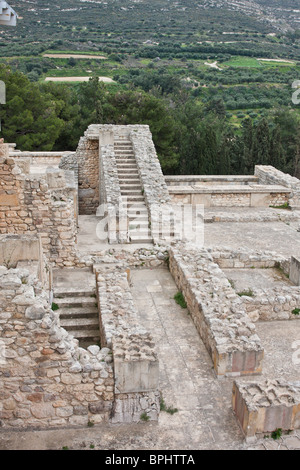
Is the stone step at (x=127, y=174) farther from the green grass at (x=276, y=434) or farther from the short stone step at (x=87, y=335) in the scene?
the green grass at (x=276, y=434)

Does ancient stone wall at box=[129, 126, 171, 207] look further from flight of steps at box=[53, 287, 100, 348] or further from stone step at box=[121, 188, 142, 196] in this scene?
flight of steps at box=[53, 287, 100, 348]

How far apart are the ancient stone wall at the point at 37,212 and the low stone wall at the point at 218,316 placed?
82.9 inches

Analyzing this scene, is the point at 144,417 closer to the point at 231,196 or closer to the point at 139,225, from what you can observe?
the point at 139,225

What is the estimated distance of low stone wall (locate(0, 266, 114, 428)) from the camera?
18.2 feet

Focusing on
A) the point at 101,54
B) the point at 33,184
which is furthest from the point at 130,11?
the point at 33,184

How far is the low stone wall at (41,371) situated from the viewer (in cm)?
555

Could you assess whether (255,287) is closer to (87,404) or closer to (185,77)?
(87,404)

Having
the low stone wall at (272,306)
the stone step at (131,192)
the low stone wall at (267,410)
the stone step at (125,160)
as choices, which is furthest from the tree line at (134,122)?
the low stone wall at (267,410)

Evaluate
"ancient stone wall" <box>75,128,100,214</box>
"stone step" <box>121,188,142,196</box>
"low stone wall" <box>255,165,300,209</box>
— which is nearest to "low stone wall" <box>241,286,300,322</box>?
"stone step" <box>121,188,142,196</box>

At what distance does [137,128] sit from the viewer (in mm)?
16906

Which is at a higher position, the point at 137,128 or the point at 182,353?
the point at 137,128

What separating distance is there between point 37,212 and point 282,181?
10.7 meters

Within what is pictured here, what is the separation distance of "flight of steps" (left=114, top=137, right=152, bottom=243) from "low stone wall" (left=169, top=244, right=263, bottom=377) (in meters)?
1.92

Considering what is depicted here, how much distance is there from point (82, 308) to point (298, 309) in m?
3.52
